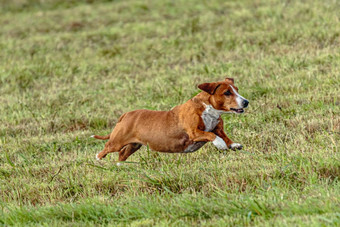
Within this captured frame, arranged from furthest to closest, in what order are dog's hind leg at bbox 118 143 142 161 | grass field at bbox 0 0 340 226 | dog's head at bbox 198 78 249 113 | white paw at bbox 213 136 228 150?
dog's hind leg at bbox 118 143 142 161 < dog's head at bbox 198 78 249 113 < white paw at bbox 213 136 228 150 < grass field at bbox 0 0 340 226

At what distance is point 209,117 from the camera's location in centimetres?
547

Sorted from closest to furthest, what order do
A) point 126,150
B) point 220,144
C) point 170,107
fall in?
point 220,144 → point 126,150 → point 170,107

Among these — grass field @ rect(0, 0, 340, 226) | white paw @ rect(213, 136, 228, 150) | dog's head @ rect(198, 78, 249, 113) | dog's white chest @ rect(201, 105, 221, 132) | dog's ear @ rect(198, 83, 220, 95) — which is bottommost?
grass field @ rect(0, 0, 340, 226)

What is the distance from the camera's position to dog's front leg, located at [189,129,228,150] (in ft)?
16.9

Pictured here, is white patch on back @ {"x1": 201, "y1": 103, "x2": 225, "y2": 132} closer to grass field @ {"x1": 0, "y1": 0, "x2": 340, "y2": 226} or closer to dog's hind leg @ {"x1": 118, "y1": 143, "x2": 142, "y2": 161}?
grass field @ {"x1": 0, "y1": 0, "x2": 340, "y2": 226}

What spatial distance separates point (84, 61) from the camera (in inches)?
552

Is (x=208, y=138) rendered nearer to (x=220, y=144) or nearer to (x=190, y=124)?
(x=220, y=144)

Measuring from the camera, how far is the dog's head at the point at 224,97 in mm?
5367

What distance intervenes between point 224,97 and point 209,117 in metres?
0.27

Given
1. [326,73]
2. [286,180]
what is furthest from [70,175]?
[326,73]

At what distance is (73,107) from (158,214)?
239 inches

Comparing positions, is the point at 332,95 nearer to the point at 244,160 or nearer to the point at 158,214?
the point at 244,160

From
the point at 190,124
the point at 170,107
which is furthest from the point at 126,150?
the point at 170,107

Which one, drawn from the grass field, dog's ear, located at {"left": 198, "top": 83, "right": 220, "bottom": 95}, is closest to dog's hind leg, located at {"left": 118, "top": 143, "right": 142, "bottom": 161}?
the grass field
